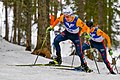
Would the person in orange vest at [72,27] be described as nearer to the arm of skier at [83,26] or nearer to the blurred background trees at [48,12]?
the arm of skier at [83,26]

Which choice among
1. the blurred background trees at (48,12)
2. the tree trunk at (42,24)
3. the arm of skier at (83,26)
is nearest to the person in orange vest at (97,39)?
the arm of skier at (83,26)

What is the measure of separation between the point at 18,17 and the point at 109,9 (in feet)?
24.8

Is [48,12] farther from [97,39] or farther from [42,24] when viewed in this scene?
[97,39]

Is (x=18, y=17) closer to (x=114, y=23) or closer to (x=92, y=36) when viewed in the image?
(x=114, y=23)

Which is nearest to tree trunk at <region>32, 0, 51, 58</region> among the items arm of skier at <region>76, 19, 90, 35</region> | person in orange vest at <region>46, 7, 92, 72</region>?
person in orange vest at <region>46, 7, 92, 72</region>

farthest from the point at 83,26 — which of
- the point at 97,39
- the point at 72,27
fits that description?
the point at 97,39

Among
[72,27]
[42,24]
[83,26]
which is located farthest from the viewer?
[42,24]

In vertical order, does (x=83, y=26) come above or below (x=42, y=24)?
above

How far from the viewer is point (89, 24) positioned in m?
10.8

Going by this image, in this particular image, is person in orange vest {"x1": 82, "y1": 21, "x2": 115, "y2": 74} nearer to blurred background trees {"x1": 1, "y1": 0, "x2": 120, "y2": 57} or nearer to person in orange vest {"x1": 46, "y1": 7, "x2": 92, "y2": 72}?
person in orange vest {"x1": 46, "y1": 7, "x2": 92, "y2": 72}

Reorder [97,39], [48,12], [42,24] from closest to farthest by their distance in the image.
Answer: [97,39] < [42,24] < [48,12]

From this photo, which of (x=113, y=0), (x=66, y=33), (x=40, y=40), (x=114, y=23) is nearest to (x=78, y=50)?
(x=66, y=33)

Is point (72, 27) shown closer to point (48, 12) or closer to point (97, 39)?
point (97, 39)

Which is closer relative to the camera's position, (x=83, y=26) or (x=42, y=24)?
(x=83, y=26)
